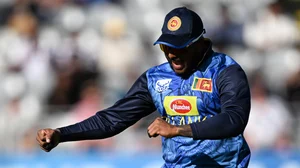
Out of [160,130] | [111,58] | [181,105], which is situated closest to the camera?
[160,130]

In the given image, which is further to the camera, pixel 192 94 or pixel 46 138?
pixel 192 94

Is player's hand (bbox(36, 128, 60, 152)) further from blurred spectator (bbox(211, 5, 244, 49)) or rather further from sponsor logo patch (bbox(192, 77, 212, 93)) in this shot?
blurred spectator (bbox(211, 5, 244, 49))

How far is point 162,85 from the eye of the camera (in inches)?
206

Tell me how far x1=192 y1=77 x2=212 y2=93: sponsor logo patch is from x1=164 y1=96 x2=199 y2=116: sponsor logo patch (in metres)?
0.08

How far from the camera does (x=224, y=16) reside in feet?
38.1

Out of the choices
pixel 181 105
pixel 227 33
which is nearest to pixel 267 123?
pixel 227 33

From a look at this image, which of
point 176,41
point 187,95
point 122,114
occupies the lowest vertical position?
point 122,114

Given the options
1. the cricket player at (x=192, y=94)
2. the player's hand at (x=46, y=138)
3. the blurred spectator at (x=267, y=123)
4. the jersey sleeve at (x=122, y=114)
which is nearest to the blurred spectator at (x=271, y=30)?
the blurred spectator at (x=267, y=123)

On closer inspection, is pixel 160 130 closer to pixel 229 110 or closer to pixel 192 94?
pixel 229 110

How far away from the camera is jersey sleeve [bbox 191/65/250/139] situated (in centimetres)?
448

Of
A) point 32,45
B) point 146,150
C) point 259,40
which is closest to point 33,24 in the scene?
point 32,45

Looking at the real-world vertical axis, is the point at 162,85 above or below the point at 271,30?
above

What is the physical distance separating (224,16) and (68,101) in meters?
3.13

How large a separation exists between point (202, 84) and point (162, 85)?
365 millimetres
